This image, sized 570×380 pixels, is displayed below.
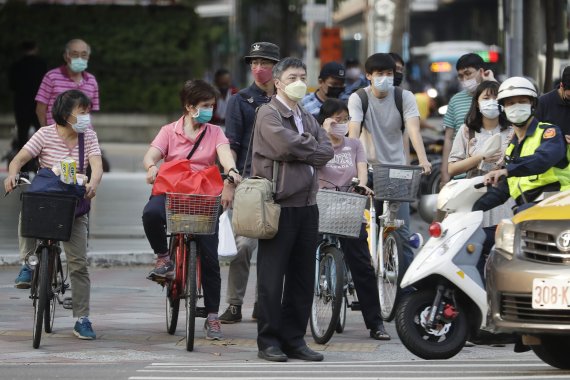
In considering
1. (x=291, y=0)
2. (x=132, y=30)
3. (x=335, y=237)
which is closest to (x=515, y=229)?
(x=335, y=237)

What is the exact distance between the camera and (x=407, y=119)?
39.4ft

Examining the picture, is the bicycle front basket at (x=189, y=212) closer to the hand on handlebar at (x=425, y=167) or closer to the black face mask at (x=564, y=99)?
the hand on handlebar at (x=425, y=167)

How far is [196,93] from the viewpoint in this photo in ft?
34.7

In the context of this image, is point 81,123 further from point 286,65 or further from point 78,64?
point 78,64

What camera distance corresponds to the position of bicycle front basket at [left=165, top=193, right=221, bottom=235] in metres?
9.99

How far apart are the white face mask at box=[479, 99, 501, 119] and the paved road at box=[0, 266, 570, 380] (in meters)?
1.75

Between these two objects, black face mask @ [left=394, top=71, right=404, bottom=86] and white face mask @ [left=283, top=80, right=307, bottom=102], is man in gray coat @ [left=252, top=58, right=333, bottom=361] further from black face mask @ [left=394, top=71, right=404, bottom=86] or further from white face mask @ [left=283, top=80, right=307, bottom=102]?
black face mask @ [left=394, top=71, right=404, bottom=86]

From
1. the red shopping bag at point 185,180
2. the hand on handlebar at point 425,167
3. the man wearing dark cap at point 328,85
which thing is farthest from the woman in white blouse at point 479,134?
the red shopping bag at point 185,180

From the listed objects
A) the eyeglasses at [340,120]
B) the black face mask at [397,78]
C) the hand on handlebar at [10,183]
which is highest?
the black face mask at [397,78]

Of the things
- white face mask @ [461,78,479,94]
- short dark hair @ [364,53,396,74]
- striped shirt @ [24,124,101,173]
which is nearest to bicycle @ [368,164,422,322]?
short dark hair @ [364,53,396,74]

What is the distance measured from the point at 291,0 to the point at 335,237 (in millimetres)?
48606

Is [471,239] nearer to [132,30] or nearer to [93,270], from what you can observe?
[93,270]

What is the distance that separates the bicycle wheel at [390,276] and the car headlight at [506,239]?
111 inches

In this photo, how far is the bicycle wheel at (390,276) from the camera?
11586 mm
